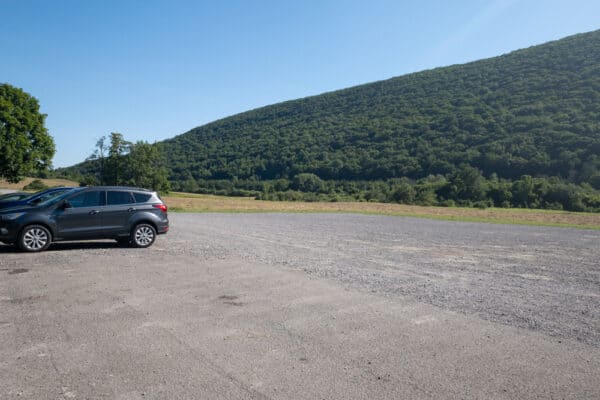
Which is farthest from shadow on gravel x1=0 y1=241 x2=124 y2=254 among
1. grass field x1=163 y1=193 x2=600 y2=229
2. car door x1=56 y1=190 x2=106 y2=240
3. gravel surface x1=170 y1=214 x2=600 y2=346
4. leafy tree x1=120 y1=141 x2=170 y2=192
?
leafy tree x1=120 y1=141 x2=170 y2=192

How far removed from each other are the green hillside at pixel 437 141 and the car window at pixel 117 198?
55.4 m

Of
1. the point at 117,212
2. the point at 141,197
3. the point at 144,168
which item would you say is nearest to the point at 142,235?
the point at 117,212

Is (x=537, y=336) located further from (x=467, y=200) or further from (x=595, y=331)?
(x=467, y=200)

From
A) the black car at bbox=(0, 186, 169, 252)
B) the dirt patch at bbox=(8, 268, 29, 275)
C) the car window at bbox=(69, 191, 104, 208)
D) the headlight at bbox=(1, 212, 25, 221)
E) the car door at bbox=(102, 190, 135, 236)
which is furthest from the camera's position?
the car door at bbox=(102, 190, 135, 236)

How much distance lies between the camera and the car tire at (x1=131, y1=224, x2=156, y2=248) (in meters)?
11.8

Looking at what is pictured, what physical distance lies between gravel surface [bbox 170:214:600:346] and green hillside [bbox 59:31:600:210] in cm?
4752

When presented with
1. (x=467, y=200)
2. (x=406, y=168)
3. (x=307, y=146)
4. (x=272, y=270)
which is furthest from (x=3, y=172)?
(x=307, y=146)

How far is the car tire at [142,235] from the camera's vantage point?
11.8 meters

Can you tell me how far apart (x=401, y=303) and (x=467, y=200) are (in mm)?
59741

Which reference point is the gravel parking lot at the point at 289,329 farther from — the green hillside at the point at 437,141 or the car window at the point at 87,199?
the green hillside at the point at 437,141

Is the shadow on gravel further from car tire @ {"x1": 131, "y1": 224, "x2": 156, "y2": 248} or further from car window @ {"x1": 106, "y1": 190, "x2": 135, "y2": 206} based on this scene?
car window @ {"x1": 106, "y1": 190, "x2": 135, "y2": 206}

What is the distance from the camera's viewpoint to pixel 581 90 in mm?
80750

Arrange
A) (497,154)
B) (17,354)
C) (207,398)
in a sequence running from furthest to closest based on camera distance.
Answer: (497,154) < (17,354) < (207,398)

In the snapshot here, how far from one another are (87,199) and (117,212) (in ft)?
2.67
